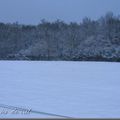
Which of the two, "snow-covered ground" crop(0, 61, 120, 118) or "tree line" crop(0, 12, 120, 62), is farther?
"tree line" crop(0, 12, 120, 62)

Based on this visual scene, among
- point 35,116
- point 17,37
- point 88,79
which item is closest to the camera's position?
point 35,116

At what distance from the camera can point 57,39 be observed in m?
36.1

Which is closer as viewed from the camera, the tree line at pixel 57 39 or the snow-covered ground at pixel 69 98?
the snow-covered ground at pixel 69 98

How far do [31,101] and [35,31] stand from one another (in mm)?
35587

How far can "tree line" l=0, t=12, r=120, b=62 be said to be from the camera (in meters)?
29.2

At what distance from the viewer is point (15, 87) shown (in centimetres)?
675

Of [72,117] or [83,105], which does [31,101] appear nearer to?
[83,105]

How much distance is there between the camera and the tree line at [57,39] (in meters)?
29.2

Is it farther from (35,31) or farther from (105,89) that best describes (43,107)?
(35,31)

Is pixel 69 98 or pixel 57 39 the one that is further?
pixel 57 39

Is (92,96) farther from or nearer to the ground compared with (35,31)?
nearer to the ground

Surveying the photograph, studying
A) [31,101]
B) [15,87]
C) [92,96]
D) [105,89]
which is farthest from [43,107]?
[15,87]

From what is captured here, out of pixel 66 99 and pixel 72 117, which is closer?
pixel 72 117

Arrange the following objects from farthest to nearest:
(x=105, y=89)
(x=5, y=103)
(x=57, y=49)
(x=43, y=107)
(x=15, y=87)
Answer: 1. (x=57, y=49)
2. (x=15, y=87)
3. (x=105, y=89)
4. (x=5, y=103)
5. (x=43, y=107)
